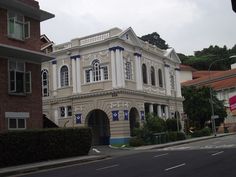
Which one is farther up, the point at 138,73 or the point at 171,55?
the point at 171,55

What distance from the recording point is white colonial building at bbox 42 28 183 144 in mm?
43531

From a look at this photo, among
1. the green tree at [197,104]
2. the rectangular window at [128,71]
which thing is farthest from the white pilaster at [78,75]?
the green tree at [197,104]

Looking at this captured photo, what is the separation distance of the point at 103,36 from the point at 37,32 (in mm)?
16759

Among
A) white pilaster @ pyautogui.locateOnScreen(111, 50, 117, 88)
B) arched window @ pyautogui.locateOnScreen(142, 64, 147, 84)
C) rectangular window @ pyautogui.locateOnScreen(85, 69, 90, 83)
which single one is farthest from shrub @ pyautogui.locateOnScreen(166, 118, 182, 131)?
rectangular window @ pyautogui.locateOnScreen(85, 69, 90, 83)

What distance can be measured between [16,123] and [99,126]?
72.8ft

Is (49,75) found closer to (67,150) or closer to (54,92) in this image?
(54,92)

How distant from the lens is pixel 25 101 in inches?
1072

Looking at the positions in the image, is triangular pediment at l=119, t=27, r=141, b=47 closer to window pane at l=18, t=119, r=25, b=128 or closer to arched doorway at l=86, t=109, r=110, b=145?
arched doorway at l=86, t=109, r=110, b=145

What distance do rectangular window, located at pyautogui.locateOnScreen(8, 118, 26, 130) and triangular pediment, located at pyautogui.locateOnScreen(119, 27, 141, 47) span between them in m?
19.7

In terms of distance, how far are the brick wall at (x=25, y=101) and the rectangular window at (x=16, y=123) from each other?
0.39 metres

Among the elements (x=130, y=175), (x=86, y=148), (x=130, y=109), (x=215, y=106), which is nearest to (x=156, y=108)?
(x=130, y=109)

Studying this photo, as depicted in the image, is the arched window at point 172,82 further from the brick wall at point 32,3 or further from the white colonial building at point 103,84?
the brick wall at point 32,3

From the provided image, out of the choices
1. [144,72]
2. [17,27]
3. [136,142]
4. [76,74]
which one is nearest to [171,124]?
[144,72]

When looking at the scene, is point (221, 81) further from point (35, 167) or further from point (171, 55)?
point (35, 167)
